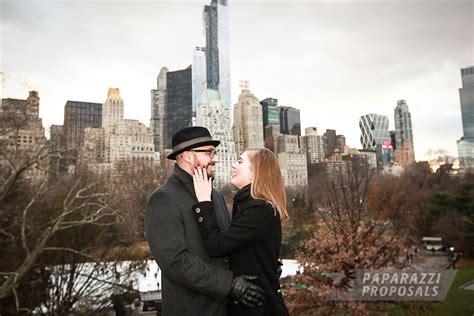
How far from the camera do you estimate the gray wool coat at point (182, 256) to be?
1649 millimetres

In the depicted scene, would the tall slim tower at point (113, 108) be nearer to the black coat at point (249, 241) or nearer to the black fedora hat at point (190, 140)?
the black fedora hat at point (190, 140)

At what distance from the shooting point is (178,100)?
122 m

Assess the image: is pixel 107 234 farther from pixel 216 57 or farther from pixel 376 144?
pixel 376 144

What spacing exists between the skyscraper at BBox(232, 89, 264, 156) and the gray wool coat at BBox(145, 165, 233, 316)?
195ft

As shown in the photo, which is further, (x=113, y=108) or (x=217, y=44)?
(x=217, y=44)

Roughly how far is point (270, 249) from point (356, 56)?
51046 millimetres

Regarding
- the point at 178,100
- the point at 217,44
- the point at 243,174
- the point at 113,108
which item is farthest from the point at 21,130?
the point at 217,44

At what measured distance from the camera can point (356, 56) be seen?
159ft

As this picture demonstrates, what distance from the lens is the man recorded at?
5.43 feet

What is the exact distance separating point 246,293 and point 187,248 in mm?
351

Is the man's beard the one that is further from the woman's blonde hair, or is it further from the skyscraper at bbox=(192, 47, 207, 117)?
the skyscraper at bbox=(192, 47, 207, 117)

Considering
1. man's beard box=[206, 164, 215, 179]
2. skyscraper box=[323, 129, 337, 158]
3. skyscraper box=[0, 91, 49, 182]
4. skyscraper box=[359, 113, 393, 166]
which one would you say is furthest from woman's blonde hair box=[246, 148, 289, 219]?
skyscraper box=[359, 113, 393, 166]

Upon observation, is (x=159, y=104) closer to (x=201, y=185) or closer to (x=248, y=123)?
(x=248, y=123)

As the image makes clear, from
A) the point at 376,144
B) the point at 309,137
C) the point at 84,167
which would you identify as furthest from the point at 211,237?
the point at 376,144
